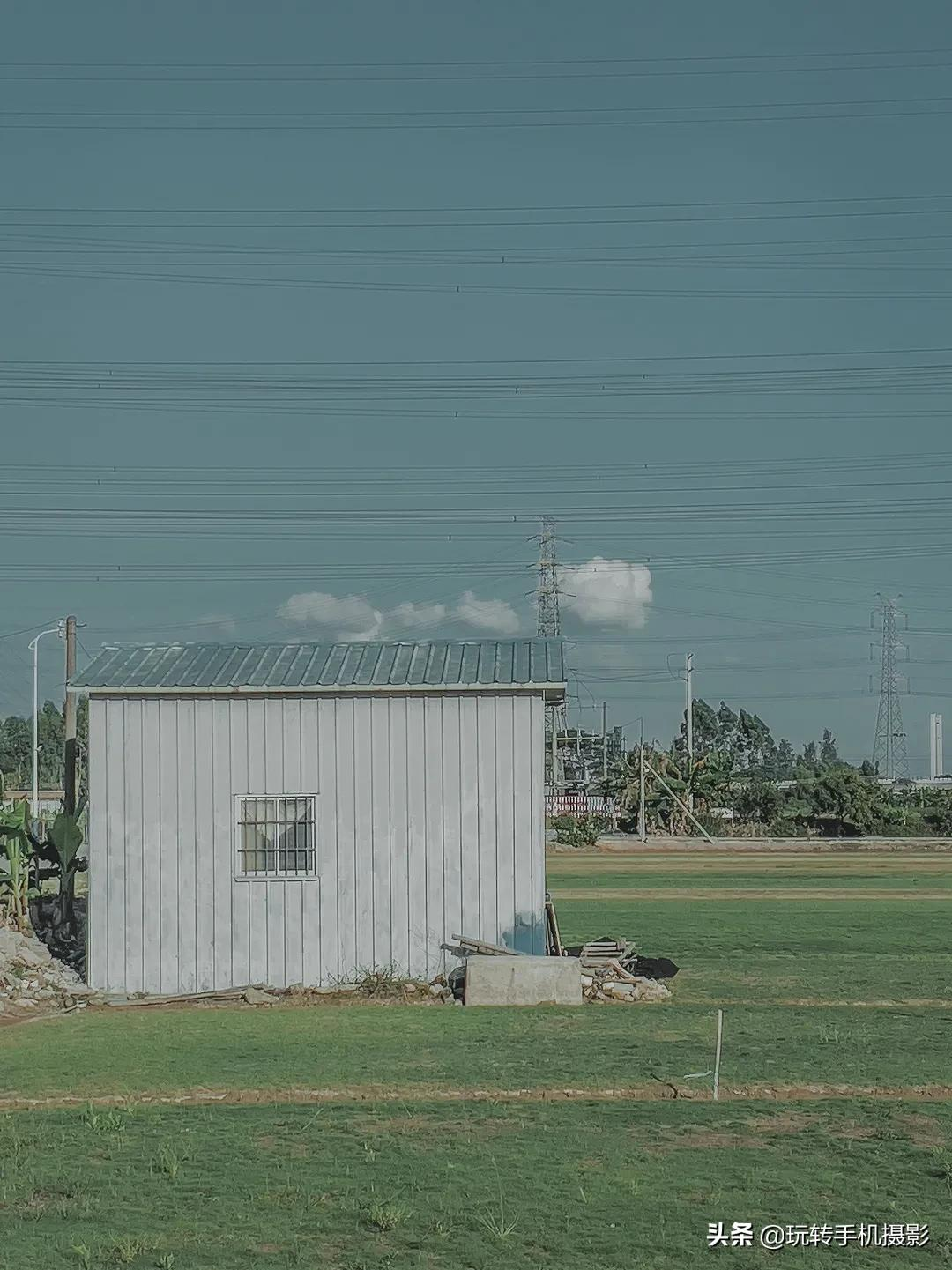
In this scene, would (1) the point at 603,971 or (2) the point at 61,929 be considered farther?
(2) the point at 61,929

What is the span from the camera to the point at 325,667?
2134 cm

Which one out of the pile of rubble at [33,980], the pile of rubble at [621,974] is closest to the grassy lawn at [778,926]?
the pile of rubble at [621,974]

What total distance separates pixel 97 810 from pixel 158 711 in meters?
1.47

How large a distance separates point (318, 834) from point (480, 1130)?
8.87 m

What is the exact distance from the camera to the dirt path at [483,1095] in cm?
1310

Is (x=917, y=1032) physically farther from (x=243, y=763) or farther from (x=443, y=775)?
(x=243, y=763)

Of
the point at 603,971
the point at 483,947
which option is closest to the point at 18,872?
the point at 483,947

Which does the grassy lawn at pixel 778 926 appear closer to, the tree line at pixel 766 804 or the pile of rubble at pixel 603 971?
the pile of rubble at pixel 603 971

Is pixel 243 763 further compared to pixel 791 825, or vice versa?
pixel 791 825

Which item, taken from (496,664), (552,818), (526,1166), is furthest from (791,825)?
(526,1166)

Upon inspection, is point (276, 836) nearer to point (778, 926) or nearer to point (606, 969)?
point (606, 969)

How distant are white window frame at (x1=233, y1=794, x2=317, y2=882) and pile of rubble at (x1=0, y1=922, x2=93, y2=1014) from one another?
2380 millimetres

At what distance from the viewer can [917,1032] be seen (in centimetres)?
1627

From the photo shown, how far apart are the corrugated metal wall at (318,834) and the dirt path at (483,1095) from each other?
21.9 ft
